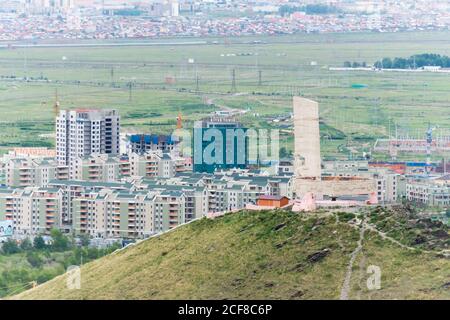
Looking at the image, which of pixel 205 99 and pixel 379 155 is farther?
pixel 205 99

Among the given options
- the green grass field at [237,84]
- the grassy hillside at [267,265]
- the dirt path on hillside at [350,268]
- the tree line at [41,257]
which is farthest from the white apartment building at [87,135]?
the dirt path on hillside at [350,268]

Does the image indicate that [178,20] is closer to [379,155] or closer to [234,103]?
[234,103]

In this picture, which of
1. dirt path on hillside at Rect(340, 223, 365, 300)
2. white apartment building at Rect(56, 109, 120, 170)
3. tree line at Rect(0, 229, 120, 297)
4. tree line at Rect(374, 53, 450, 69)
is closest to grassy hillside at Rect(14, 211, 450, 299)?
dirt path on hillside at Rect(340, 223, 365, 300)

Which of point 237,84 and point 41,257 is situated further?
point 237,84

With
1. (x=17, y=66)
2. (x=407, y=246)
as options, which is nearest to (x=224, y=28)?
(x=17, y=66)

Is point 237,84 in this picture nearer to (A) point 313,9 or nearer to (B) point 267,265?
(A) point 313,9

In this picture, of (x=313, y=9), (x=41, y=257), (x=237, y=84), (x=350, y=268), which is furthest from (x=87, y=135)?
(x=313, y=9)

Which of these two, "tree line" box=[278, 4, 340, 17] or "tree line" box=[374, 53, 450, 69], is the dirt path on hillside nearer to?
"tree line" box=[374, 53, 450, 69]

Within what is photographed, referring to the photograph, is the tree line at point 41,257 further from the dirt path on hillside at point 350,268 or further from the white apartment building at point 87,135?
the white apartment building at point 87,135
